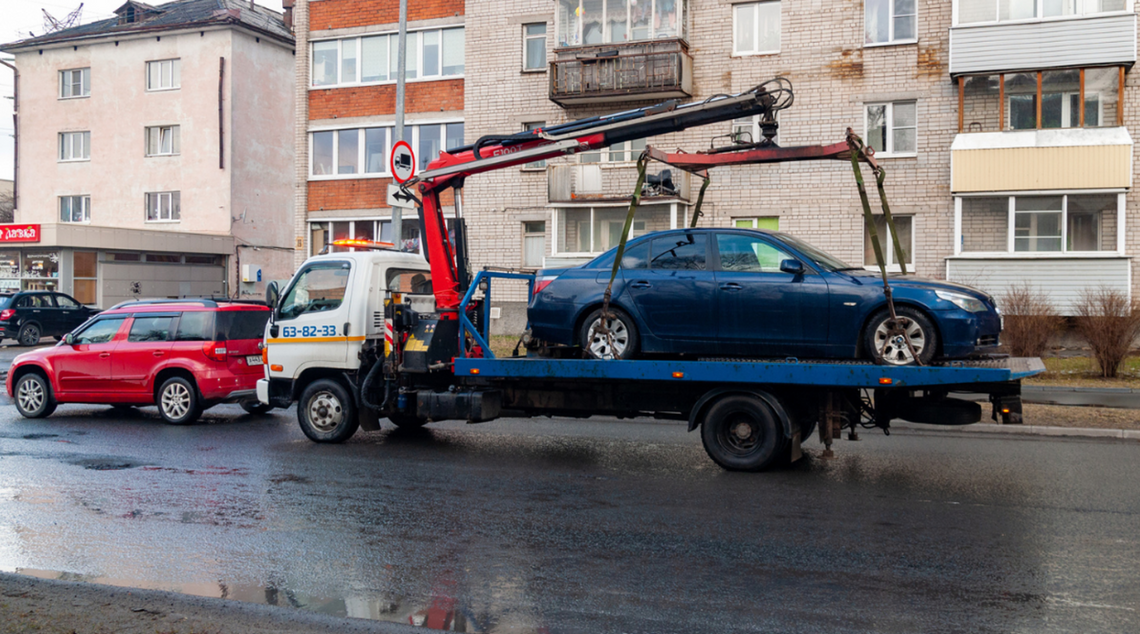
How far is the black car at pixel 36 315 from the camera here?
28.9 meters

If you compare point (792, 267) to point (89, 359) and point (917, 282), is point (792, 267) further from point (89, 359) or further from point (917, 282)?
point (89, 359)

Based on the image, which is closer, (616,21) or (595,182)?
(616,21)

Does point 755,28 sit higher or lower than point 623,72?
higher

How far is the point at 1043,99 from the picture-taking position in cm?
2314

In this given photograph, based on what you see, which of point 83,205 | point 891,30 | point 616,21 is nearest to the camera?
point 891,30

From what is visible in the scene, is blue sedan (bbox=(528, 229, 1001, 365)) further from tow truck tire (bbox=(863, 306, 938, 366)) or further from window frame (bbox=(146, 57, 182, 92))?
window frame (bbox=(146, 57, 182, 92))

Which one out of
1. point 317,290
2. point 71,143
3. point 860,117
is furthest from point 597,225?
point 71,143

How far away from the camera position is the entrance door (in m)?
13.4

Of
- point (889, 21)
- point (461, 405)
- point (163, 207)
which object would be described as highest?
point (889, 21)

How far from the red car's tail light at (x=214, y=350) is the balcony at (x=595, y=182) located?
1514cm

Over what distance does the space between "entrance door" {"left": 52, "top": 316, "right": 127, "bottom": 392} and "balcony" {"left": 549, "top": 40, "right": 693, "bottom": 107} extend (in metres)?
15.7

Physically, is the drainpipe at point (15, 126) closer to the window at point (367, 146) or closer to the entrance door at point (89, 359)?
the window at point (367, 146)

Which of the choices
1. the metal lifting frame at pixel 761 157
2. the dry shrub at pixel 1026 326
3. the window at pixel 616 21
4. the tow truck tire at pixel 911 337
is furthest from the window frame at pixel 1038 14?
the tow truck tire at pixel 911 337

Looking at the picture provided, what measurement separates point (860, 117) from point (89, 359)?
19.1 meters
